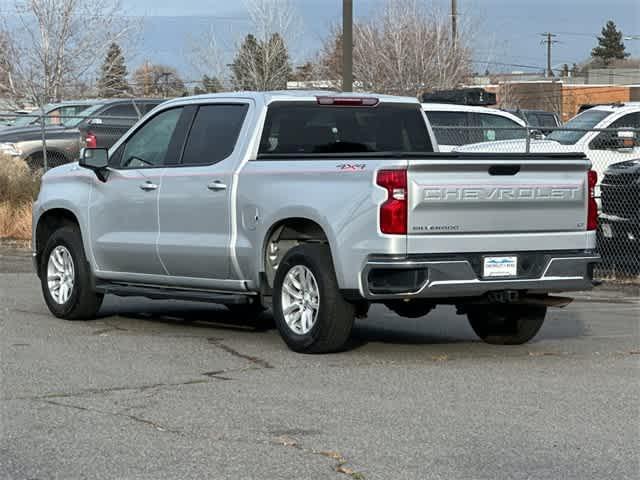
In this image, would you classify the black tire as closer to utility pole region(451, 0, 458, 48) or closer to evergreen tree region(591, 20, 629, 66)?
utility pole region(451, 0, 458, 48)

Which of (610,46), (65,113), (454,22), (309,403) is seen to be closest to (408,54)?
(454,22)

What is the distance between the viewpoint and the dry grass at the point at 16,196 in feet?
67.9

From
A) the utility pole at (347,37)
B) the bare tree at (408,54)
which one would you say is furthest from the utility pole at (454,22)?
the utility pole at (347,37)

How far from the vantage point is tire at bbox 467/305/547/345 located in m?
10.4

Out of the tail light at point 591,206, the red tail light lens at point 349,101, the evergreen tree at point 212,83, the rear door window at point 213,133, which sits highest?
the evergreen tree at point 212,83

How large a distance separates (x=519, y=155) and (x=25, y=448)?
441cm

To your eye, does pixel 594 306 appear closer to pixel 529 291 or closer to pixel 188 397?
pixel 529 291

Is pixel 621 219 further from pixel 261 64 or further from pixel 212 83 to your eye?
pixel 212 83

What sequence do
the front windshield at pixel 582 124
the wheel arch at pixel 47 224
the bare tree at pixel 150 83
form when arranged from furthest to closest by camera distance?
the bare tree at pixel 150 83, the front windshield at pixel 582 124, the wheel arch at pixel 47 224

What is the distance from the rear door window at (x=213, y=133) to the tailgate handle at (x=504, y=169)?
2.20m

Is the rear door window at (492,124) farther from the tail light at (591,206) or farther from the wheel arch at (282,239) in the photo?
the wheel arch at (282,239)

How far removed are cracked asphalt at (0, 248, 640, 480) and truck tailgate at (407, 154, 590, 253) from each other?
3.11ft

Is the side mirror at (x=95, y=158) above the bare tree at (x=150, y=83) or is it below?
below

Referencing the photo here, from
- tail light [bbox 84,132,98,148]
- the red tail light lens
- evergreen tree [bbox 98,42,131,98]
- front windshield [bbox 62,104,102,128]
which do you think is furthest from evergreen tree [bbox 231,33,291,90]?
the red tail light lens
